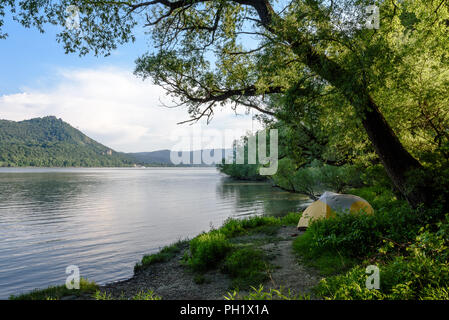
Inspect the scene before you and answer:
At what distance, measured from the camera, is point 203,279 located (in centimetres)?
876

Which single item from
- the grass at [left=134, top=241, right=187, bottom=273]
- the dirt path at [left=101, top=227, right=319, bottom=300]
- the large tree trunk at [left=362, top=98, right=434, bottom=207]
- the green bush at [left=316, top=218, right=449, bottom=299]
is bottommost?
the grass at [left=134, top=241, right=187, bottom=273]

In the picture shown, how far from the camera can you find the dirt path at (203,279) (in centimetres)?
716

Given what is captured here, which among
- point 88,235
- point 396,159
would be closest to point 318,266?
point 396,159

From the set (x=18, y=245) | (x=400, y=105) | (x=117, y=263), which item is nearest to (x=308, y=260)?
(x=400, y=105)

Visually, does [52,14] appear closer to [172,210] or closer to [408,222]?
[408,222]

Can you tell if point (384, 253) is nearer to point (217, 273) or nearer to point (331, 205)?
point (217, 273)

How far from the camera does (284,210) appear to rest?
30.1 metres

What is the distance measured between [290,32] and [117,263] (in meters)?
12.7

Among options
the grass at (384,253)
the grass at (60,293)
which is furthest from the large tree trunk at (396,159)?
the grass at (60,293)

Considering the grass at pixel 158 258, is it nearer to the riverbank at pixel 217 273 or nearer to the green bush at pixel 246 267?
the riverbank at pixel 217 273

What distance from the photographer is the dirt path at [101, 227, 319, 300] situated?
7.16 m

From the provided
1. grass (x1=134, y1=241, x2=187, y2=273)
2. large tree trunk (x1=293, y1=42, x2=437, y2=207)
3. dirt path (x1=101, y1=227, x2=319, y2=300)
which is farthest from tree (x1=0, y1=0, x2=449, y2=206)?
grass (x1=134, y1=241, x2=187, y2=273)

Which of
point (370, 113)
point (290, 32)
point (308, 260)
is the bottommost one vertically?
point (308, 260)

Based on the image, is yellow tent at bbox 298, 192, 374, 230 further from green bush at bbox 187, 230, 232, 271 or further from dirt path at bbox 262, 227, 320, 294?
green bush at bbox 187, 230, 232, 271
